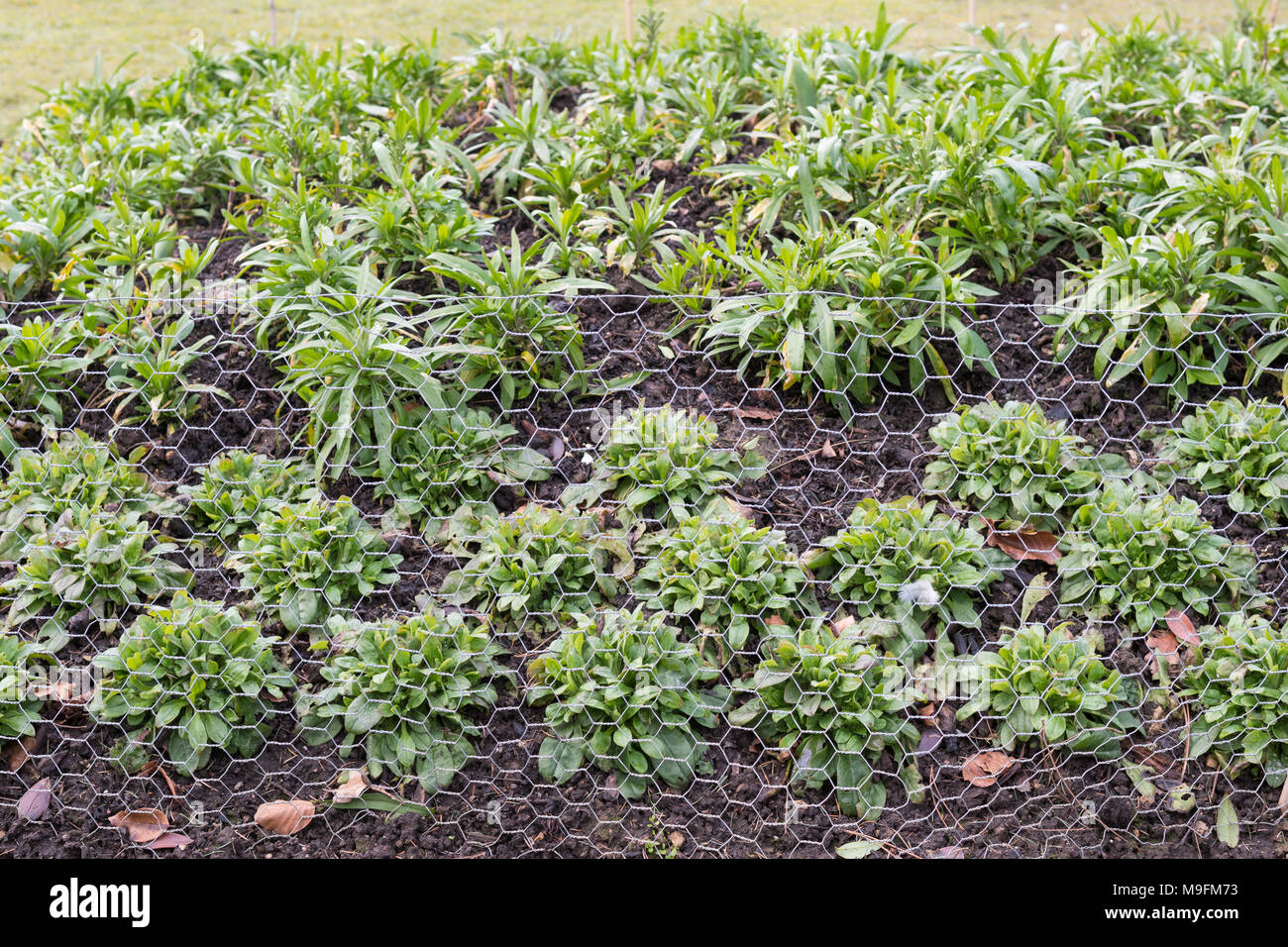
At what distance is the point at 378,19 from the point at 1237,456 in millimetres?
5515

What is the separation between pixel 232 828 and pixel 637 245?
2.09 m

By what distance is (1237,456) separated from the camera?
286 cm

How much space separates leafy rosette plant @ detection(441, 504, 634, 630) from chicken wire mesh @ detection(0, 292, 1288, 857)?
0.03 feet

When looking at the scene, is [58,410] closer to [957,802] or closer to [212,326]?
[212,326]

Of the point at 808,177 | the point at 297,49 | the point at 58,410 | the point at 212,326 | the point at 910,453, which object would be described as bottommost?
the point at 910,453

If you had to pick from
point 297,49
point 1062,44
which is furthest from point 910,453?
point 297,49

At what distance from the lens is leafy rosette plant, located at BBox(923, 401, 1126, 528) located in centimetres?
281

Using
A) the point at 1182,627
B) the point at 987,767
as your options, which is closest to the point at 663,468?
the point at 987,767

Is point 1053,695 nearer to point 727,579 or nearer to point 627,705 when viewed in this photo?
point 727,579

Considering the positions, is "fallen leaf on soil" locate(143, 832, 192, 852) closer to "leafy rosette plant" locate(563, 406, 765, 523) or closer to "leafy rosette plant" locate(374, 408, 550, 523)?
"leafy rosette plant" locate(374, 408, 550, 523)

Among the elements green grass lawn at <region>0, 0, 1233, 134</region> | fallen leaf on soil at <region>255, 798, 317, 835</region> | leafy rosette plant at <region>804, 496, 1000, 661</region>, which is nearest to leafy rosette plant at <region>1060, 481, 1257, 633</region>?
leafy rosette plant at <region>804, 496, 1000, 661</region>

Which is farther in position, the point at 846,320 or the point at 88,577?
the point at 846,320

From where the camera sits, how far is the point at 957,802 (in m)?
2.48

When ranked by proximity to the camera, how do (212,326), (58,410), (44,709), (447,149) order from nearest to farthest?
(44,709) → (58,410) → (212,326) → (447,149)
